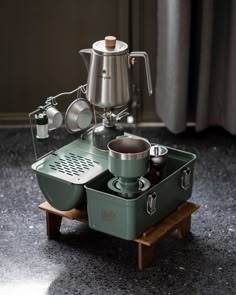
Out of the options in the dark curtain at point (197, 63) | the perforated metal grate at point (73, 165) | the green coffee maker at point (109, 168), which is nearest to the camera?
the green coffee maker at point (109, 168)

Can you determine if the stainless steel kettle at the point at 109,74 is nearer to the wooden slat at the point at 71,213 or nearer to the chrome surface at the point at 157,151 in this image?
the chrome surface at the point at 157,151

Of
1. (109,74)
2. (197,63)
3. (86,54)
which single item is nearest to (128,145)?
(109,74)

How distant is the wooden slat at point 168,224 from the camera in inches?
80.4

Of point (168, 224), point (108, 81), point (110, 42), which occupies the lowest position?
point (168, 224)

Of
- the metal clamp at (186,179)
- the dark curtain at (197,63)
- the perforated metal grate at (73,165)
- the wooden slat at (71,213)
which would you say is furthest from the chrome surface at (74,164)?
the dark curtain at (197,63)

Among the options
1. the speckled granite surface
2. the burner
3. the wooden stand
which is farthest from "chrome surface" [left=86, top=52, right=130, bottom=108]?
the speckled granite surface

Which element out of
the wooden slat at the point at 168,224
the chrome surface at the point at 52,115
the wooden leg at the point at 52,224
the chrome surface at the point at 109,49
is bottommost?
the wooden leg at the point at 52,224

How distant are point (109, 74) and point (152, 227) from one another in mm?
452

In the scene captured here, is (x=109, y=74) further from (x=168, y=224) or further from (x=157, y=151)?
(x=168, y=224)

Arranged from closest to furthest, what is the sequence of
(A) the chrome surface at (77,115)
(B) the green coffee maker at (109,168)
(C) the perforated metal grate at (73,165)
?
(B) the green coffee maker at (109,168) → (C) the perforated metal grate at (73,165) → (A) the chrome surface at (77,115)

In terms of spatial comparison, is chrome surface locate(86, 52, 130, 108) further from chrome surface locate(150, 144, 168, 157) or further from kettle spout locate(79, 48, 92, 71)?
chrome surface locate(150, 144, 168, 157)

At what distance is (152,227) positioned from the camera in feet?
6.86

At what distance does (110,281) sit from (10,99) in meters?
1.11

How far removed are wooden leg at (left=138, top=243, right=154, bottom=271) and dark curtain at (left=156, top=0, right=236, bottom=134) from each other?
0.78 m
